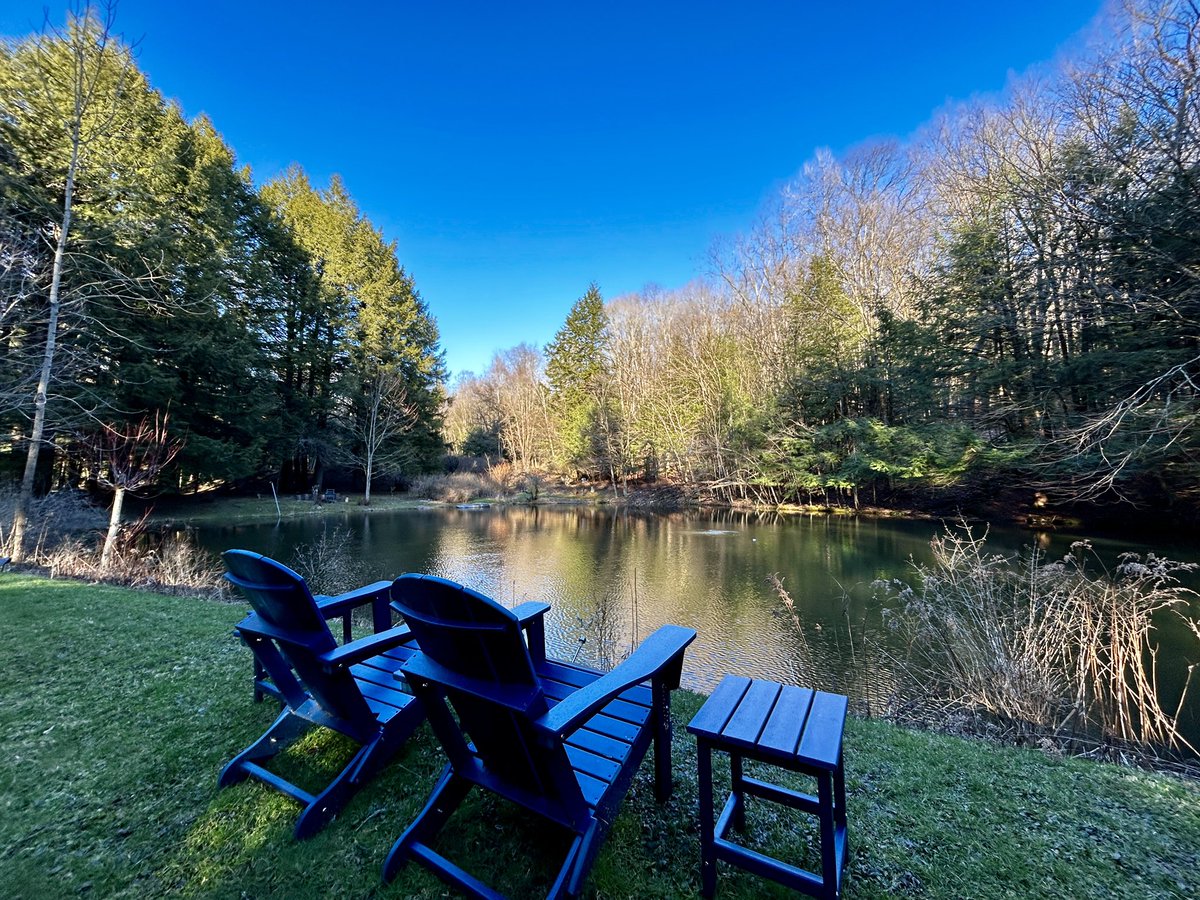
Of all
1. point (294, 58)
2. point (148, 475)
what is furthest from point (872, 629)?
point (294, 58)

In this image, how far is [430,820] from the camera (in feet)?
5.16

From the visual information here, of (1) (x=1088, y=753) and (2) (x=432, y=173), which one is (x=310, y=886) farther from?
(2) (x=432, y=173)

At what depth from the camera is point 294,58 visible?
1070 centimetres

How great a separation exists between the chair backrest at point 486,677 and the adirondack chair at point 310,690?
51 centimetres

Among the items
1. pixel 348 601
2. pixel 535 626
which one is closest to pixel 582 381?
pixel 348 601

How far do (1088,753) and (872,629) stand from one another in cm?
293

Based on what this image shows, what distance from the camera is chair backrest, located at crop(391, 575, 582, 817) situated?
1197 mm

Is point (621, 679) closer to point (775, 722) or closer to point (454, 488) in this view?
point (775, 722)

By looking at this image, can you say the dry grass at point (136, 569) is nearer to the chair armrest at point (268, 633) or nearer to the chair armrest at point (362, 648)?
the chair armrest at point (268, 633)

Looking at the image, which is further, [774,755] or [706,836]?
[706,836]

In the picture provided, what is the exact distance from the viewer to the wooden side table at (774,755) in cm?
132

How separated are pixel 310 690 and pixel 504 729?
1024 millimetres

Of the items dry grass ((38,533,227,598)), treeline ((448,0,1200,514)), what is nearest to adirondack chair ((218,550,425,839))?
dry grass ((38,533,227,598))

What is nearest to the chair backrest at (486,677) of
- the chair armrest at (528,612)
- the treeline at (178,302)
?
the chair armrest at (528,612)
